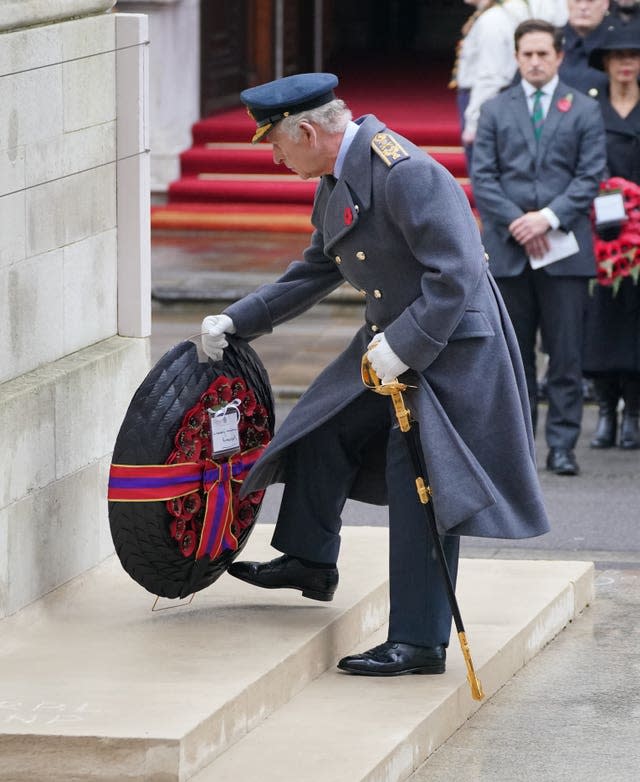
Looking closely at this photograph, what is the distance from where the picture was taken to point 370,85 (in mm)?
18047

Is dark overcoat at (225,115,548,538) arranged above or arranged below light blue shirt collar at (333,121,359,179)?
below

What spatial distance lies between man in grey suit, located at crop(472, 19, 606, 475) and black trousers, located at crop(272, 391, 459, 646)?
3.07 m

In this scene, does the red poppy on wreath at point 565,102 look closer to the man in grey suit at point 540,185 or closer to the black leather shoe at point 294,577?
the man in grey suit at point 540,185

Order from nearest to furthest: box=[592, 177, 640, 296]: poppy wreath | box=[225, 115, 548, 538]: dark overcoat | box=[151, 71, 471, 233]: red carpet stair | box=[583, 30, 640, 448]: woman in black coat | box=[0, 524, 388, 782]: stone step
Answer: box=[0, 524, 388, 782]: stone step < box=[225, 115, 548, 538]: dark overcoat < box=[592, 177, 640, 296]: poppy wreath < box=[583, 30, 640, 448]: woman in black coat < box=[151, 71, 471, 233]: red carpet stair

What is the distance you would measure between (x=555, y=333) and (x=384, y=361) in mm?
3572

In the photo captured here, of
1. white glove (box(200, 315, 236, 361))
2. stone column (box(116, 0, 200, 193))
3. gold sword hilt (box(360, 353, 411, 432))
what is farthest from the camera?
stone column (box(116, 0, 200, 193))

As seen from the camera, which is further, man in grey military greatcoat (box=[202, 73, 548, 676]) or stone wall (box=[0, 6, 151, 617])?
stone wall (box=[0, 6, 151, 617])

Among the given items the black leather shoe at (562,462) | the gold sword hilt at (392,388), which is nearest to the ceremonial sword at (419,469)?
the gold sword hilt at (392,388)

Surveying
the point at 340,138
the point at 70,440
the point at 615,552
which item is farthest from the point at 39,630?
the point at 615,552

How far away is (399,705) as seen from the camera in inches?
193

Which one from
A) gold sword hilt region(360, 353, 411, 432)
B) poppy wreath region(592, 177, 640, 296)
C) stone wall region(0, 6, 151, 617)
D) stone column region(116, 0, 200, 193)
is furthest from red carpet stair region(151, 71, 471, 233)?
gold sword hilt region(360, 353, 411, 432)

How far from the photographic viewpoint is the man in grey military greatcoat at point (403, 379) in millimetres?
4895

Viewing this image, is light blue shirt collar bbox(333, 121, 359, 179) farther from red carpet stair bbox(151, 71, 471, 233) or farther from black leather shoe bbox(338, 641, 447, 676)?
red carpet stair bbox(151, 71, 471, 233)

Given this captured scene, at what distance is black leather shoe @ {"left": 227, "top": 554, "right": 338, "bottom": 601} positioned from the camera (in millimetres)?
5395
